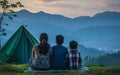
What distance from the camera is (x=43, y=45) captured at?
1853 cm

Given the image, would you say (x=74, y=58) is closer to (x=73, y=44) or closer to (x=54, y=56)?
(x=73, y=44)

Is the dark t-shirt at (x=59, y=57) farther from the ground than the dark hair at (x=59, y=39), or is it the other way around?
the dark hair at (x=59, y=39)

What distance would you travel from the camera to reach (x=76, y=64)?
64.4ft

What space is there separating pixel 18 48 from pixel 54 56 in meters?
14.6

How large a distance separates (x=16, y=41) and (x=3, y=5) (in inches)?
1271

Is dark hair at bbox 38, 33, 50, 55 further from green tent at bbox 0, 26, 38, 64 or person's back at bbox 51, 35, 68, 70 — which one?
green tent at bbox 0, 26, 38, 64

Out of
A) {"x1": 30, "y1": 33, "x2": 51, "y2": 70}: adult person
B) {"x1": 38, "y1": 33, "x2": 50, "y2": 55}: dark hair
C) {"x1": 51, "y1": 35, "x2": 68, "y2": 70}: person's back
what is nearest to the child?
{"x1": 51, "y1": 35, "x2": 68, "y2": 70}: person's back

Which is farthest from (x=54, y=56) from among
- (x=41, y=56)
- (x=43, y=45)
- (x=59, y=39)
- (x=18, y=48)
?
(x=18, y=48)

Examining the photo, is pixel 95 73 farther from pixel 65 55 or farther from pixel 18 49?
pixel 18 49

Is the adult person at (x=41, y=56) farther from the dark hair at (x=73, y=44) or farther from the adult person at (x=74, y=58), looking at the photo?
the adult person at (x=74, y=58)

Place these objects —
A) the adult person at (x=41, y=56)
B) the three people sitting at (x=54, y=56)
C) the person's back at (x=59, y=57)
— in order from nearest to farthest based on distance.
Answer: the adult person at (x=41, y=56)
the three people sitting at (x=54, y=56)
the person's back at (x=59, y=57)

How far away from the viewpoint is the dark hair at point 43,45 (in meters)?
18.3

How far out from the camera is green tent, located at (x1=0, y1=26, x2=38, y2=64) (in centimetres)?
3259

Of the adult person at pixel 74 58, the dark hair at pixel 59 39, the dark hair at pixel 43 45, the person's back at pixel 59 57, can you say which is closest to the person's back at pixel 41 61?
the dark hair at pixel 43 45
